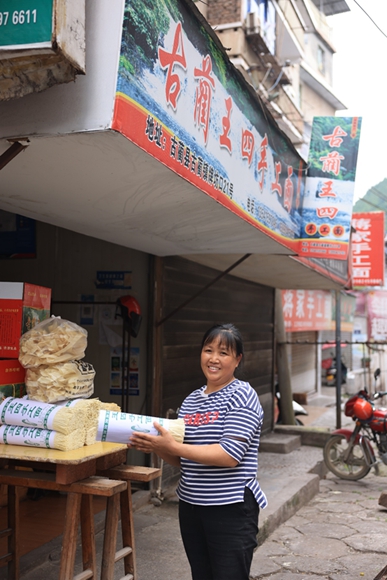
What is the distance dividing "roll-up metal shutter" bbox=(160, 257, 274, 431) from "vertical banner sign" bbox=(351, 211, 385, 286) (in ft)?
17.1

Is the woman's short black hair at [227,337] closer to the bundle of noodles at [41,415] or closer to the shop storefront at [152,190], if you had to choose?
the bundle of noodles at [41,415]

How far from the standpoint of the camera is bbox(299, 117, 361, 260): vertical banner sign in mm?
6605

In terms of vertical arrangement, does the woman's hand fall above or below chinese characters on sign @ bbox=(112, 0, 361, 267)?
below

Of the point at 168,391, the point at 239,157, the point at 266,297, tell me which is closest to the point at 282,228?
the point at 239,157

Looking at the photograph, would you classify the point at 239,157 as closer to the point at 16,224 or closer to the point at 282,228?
the point at 282,228

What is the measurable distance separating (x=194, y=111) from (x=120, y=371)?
3629 mm

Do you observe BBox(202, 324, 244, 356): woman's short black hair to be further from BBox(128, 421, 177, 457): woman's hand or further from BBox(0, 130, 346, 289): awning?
BBox(0, 130, 346, 289): awning

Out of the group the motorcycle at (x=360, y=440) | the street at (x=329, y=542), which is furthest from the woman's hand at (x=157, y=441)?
the motorcycle at (x=360, y=440)

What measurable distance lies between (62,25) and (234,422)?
1.91 meters

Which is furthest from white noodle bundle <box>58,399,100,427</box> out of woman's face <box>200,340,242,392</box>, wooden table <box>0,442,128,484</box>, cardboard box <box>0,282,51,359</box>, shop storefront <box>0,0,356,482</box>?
shop storefront <box>0,0,356,482</box>

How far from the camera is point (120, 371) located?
6.57 m

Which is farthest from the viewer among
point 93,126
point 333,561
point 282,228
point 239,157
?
point 282,228

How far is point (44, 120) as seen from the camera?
2.78 m

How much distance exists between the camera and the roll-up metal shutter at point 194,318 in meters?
6.82
